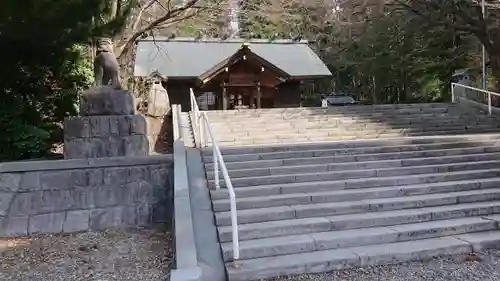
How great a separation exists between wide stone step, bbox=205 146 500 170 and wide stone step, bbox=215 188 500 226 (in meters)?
1.39

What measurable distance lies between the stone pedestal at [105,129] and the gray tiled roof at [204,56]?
Result: 368 inches

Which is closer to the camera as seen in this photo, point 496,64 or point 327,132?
point 327,132

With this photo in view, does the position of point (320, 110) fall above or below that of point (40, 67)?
below

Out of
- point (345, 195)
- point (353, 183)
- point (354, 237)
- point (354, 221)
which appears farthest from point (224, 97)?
point (354, 237)

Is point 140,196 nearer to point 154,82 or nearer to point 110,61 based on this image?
point 110,61

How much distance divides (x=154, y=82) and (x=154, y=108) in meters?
2.04

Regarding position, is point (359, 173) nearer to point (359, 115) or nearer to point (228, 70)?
point (359, 115)

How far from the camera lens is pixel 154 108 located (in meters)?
12.9

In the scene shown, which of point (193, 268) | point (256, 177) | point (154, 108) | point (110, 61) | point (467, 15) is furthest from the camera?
point (467, 15)

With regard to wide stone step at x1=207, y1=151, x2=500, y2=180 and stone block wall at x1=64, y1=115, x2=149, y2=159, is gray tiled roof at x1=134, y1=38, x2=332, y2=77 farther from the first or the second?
wide stone step at x1=207, y1=151, x2=500, y2=180

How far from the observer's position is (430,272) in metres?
3.96

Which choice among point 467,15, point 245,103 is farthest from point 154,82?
point 467,15

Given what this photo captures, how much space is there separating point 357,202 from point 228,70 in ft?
41.6

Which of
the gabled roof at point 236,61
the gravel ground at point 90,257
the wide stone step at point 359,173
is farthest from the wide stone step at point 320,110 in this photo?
the gravel ground at point 90,257
